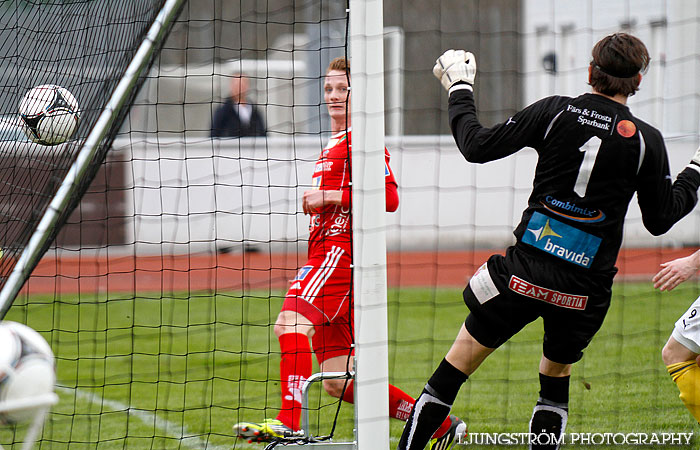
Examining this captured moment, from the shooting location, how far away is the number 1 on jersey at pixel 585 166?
3240 mm

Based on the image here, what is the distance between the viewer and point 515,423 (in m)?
4.95

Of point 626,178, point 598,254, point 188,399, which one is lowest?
point 188,399

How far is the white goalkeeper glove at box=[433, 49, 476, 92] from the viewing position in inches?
136

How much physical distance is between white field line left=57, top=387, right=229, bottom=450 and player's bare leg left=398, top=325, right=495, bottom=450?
4.49 feet

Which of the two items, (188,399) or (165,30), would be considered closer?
(165,30)

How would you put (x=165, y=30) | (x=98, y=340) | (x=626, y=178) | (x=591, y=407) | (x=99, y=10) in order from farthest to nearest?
1. (x=98, y=340)
2. (x=591, y=407)
3. (x=99, y=10)
4. (x=165, y=30)
5. (x=626, y=178)

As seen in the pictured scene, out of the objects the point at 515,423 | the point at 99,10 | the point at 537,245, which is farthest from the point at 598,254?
the point at 99,10

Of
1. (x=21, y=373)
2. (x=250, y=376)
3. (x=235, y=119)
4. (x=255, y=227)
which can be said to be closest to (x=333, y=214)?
(x=21, y=373)

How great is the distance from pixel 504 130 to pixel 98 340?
18.0 feet

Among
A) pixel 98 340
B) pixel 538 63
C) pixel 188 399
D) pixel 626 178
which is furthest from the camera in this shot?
pixel 538 63

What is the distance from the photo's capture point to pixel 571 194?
3.30 metres

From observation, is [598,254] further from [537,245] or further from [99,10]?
[99,10]

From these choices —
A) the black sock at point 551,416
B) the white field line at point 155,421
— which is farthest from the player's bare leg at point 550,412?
the white field line at point 155,421

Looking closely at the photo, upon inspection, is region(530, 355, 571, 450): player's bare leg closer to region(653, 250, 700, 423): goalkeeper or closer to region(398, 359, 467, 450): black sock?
region(398, 359, 467, 450): black sock
